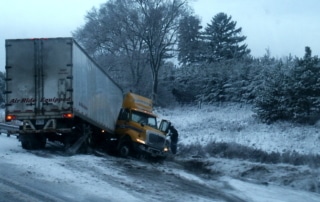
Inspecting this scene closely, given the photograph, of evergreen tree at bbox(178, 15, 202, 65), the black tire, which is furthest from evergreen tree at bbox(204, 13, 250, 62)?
the black tire

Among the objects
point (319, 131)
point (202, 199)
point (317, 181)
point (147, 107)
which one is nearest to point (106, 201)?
point (202, 199)

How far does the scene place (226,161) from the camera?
22672 mm

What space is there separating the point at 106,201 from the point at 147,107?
14870 mm

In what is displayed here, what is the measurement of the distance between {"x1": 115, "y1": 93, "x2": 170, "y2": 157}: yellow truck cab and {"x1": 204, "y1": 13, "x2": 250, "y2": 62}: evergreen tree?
3278cm

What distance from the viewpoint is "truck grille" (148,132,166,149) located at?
2323cm

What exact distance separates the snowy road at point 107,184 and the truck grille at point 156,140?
502 centimetres

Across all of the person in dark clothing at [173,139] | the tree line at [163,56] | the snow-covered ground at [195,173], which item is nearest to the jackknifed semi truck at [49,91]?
the snow-covered ground at [195,173]

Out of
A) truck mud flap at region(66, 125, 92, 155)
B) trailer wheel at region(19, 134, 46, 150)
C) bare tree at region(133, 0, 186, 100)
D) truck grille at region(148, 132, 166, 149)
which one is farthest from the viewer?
bare tree at region(133, 0, 186, 100)

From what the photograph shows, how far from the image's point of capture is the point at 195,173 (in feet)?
63.4

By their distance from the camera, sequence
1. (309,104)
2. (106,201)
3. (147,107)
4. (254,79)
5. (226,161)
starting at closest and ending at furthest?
(106,201)
(226,161)
(147,107)
(309,104)
(254,79)

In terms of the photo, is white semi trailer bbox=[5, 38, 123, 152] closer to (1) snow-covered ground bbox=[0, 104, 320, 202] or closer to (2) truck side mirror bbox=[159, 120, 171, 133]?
(1) snow-covered ground bbox=[0, 104, 320, 202]

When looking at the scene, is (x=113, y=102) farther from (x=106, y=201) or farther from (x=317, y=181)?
(x=106, y=201)

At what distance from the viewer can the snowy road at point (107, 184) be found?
11055 mm

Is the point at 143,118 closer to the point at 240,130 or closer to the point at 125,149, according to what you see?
the point at 125,149
